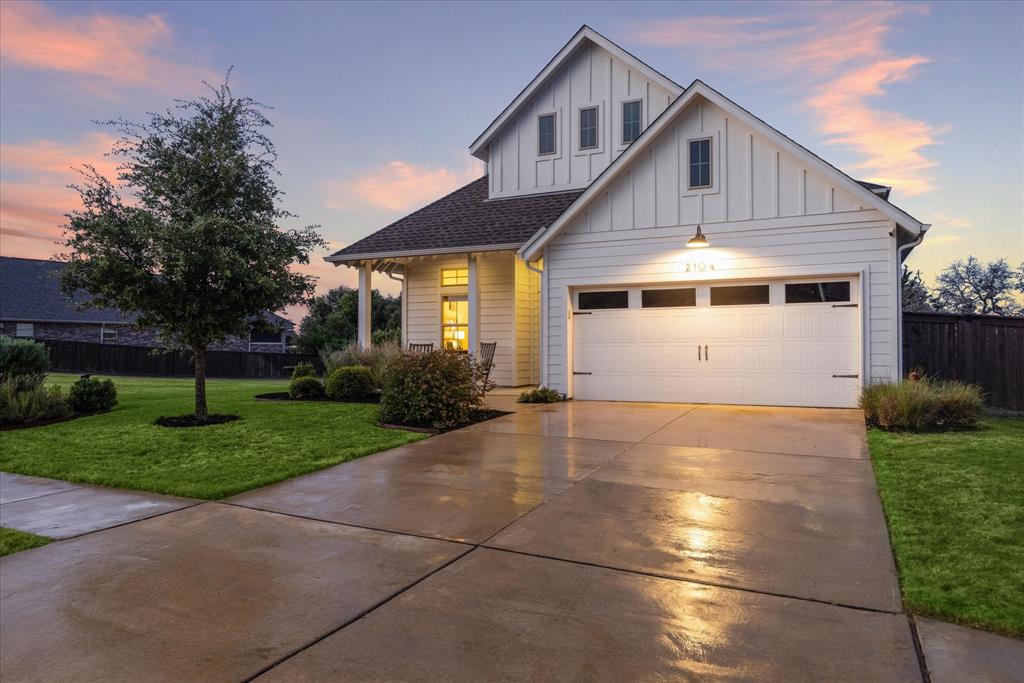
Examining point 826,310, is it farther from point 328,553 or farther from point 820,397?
point 328,553

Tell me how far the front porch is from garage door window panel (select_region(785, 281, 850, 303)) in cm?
577

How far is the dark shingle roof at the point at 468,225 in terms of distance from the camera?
45.1 ft

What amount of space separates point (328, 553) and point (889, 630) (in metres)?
3.11

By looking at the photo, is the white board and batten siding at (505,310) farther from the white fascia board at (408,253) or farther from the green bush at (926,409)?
the green bush at (926,409)

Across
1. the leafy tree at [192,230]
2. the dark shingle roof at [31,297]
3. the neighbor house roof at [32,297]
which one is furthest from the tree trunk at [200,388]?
the dark shingle roof at [31,297]

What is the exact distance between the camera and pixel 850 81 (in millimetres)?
12820

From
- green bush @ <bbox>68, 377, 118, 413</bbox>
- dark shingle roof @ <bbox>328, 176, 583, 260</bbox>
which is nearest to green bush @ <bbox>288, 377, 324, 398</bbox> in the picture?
green bush @ <bbox>68, 377, 118, 413</bbox>

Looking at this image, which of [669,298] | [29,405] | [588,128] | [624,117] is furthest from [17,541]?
[624,117]

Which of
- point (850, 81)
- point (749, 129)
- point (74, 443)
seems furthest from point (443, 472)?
point (850, 81)

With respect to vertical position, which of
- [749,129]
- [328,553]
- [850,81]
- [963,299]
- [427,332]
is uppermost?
[850,81]

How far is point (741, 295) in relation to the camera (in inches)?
430

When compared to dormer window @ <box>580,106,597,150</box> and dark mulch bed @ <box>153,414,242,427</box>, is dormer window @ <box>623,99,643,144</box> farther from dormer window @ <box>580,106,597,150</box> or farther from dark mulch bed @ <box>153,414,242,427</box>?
dark mulch bed @ <box>153,414,242,427</box>

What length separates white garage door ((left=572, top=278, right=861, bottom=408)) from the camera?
33.9ft

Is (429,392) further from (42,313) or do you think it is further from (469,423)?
(42,313)
